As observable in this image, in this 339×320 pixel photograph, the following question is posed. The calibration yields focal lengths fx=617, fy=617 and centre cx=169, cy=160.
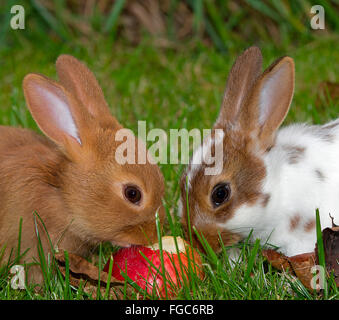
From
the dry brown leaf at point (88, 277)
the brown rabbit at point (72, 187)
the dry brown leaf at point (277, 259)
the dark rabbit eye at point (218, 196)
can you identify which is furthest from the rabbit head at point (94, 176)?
the dry brown leaf at point (277, 259)

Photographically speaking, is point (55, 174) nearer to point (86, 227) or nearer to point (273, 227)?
point (86, 227)

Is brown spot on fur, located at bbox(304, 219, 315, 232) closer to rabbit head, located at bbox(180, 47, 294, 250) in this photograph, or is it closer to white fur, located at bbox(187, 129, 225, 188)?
rabbit head, located at bbox(180, 47, 294, 250)

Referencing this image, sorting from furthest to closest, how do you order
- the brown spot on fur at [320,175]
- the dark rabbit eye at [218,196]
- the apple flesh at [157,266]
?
the brown spot on fur at [320,175]
the dark rabbit eye at [218,196]
the apple flesh at [157,266]

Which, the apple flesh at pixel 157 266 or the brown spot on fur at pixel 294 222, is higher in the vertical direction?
the brown spot on fur at pixel 294 222

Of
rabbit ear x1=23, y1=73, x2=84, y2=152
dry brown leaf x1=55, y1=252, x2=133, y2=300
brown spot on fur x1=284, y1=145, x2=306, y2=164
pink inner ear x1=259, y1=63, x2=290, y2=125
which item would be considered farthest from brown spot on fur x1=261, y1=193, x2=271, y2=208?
rabbit ear x1=23, y1=73, x2=84, y2=152

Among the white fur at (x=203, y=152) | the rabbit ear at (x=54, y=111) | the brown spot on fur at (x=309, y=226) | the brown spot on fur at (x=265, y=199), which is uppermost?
the rabbit ear at (x=54, y=111)

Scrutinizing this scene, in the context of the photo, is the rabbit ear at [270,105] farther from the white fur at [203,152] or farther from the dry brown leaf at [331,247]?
the dry brown leaf at [331,247]

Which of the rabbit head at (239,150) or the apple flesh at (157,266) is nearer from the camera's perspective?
the apple flesh at (157,266)
